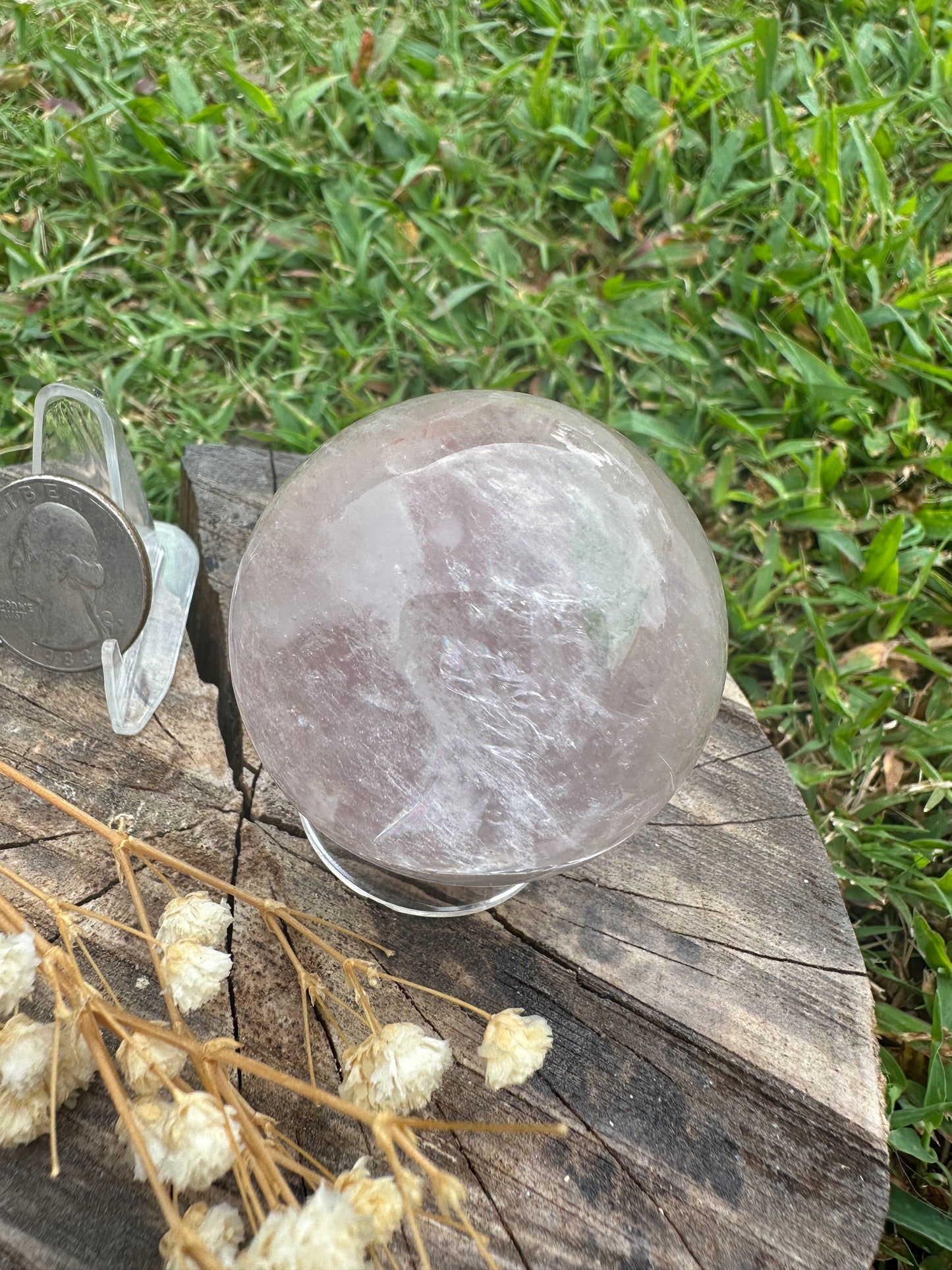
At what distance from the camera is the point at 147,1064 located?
88 cm

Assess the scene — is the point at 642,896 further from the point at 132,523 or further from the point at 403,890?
→ the point at 132,523

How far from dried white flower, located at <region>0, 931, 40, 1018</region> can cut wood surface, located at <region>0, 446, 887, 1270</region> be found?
21cm

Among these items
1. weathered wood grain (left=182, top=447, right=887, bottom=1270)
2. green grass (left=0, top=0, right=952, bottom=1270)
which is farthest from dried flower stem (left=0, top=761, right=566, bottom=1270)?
green grass (left=0, top=0, right=952, bottom=1270)

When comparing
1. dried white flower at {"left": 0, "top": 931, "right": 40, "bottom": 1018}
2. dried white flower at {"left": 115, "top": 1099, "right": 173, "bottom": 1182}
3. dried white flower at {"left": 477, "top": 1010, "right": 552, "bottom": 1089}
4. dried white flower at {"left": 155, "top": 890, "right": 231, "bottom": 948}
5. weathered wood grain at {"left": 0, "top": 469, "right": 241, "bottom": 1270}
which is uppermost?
dried white flower at {"left": 0, "top": 931, "right": 40, "bottom": 1018}

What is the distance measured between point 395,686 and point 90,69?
214 cm

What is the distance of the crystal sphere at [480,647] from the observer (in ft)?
3.07

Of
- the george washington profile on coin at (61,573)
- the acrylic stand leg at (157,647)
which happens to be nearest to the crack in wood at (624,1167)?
the acrylic stand leg at (157,647)

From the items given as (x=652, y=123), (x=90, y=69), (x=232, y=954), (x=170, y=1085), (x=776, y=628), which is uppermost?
(x=90, y=69)

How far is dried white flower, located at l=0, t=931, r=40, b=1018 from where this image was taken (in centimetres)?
88

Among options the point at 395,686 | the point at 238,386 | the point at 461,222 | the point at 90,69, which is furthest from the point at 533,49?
the point at 395,686

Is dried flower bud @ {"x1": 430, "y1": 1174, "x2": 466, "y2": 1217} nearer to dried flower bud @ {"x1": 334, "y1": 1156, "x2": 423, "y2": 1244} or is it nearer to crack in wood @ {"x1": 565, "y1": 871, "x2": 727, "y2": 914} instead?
dried flower bud @ {"x1": 334, "y1": 1156, "x2": 423, "y2": 1244}

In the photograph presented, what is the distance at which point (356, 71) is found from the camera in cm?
240

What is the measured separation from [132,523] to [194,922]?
1.94ft

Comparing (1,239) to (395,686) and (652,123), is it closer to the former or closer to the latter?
(652,123)
